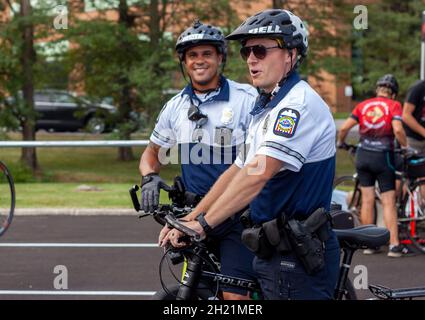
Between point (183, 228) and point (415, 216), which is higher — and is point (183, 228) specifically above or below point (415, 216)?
above

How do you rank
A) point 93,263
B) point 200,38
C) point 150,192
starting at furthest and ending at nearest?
point 93,263
point 200,38
point 150,192

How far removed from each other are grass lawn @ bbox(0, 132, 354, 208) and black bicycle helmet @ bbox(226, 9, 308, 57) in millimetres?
9152

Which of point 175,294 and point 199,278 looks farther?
point 175,294

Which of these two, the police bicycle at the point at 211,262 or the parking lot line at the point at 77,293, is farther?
the parking lot line at the point at 77,293

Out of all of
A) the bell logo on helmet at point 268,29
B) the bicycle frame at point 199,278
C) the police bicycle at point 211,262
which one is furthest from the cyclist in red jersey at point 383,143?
the bell logo on helmet at point 268,29

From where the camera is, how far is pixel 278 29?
3.97 meters

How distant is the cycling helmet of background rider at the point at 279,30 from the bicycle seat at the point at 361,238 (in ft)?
Result: 3.20

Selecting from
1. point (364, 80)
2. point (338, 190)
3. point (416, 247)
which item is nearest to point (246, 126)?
point (416, 247)

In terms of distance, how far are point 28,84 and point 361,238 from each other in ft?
59.3

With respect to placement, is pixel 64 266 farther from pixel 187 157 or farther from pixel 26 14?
pixel 26 14

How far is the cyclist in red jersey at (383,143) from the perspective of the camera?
9070mm

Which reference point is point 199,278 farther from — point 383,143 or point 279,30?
point 383,143

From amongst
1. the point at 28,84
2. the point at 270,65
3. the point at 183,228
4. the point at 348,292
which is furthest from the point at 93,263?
the point at 28,84

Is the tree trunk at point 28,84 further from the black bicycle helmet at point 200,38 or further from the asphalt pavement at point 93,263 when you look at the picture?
the black bicycle helmet at point 200,38
